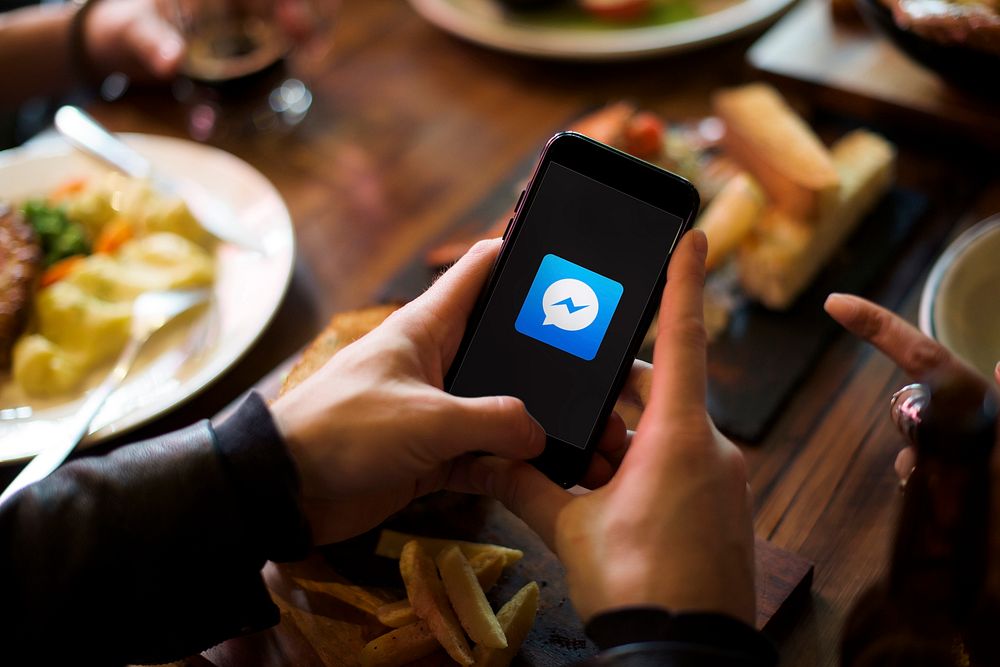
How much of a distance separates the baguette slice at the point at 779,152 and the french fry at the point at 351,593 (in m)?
0.73

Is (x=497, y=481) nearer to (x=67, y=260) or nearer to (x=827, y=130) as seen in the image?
(x=67, y=260)

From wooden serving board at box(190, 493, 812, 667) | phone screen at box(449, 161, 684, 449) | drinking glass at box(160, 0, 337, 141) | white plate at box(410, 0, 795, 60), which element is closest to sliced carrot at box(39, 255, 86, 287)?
drinking glass at box(160, 0, 337, 141)

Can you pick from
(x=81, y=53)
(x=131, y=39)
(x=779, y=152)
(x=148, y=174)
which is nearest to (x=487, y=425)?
(x=779, y=152)

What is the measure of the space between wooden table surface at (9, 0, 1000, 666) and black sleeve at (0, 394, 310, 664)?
43cm

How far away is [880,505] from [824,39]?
0.86 meters

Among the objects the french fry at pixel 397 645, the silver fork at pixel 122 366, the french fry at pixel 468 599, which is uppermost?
the french fry at pixel 468 599

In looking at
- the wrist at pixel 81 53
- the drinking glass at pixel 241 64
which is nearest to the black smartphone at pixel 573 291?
the drinking glass at pixel 241 64

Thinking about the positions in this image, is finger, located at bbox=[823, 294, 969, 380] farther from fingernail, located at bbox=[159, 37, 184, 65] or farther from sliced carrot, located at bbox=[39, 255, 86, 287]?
fingernail, located at bbox=[159, 37, 184, 65]

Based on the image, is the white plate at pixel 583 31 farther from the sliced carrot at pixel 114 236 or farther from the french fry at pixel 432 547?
the french fry at pixel 432 547

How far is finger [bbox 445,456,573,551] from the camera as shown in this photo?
0.74 metres

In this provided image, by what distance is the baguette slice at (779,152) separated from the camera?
1145 mm

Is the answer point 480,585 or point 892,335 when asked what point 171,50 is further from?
point 892,335

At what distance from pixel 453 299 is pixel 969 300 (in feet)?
1.93

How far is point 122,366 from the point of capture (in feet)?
3.62
